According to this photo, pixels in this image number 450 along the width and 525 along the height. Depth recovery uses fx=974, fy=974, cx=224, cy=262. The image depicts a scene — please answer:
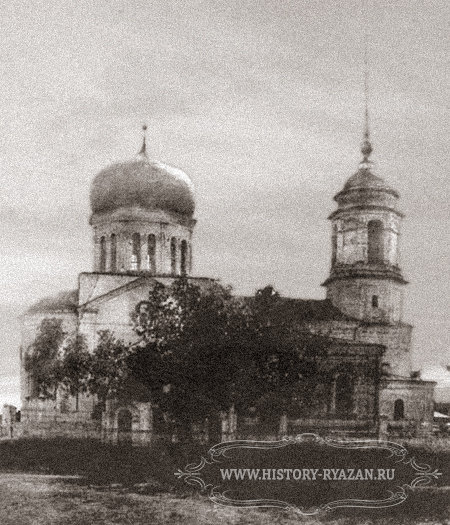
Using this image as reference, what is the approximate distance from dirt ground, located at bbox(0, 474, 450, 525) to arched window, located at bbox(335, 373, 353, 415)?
533 centimetres

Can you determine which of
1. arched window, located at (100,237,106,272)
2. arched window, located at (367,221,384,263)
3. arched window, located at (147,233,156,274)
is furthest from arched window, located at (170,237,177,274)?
arched window, located at (367,221,384,263)

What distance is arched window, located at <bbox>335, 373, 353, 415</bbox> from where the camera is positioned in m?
19.9

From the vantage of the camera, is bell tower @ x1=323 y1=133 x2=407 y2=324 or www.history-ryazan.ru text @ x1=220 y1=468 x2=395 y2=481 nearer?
www.history-ryazan.ru text @ x1=220 y1=468 x2=395 y2=481

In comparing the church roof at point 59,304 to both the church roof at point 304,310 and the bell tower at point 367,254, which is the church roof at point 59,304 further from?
the bell tower at point 367,254

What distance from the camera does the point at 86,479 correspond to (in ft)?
55.1

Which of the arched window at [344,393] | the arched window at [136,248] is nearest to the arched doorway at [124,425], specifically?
the arched window at [344,393]

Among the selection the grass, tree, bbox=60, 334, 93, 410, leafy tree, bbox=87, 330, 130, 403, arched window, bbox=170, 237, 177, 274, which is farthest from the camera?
arched window, bbox=170, 237, 177, 274

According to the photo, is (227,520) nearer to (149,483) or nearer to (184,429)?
(149,483)

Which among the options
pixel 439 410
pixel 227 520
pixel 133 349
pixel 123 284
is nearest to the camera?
pixel 227 520

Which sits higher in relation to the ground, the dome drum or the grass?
the dome drum

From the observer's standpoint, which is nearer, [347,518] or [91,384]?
[347,518]

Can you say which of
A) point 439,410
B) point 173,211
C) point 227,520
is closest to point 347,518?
point 227,520

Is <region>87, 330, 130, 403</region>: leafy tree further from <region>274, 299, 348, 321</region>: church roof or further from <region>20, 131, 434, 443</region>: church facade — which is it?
<region>274, 299, 348, 321</region>: church roof

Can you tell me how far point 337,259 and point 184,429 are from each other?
36.4 ft
